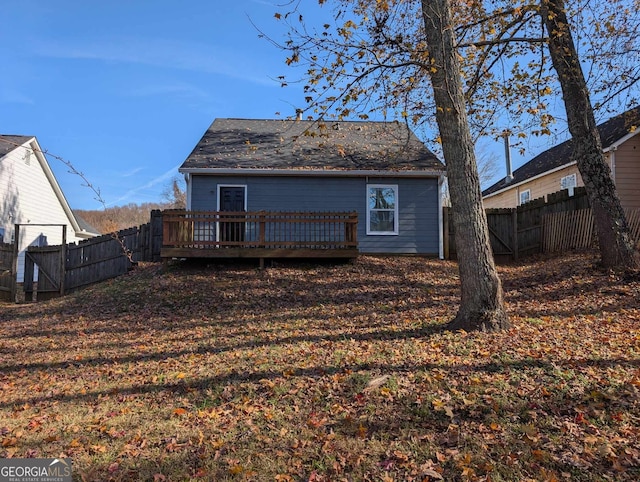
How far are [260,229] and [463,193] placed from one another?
271 inches

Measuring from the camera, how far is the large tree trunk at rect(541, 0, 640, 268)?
8234 mm

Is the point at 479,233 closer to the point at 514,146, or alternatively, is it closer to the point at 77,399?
the point at 514,146

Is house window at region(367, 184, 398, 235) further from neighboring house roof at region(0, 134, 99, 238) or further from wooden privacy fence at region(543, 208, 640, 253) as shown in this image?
neighboring house roof at region(0, 134, 99, 238)

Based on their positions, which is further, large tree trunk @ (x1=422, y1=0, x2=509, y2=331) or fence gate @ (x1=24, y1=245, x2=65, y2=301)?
fence gate @ (x1=24, y1=245, x2=65, y2=301)

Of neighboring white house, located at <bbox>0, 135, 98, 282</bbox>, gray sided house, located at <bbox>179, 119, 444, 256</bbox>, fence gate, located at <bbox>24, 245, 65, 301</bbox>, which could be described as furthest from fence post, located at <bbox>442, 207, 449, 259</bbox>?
neighboring white house, located at <bbox>0, 135, 98, 282</bbox>

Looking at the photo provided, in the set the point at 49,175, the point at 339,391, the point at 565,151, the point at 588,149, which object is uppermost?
the point at 565,151

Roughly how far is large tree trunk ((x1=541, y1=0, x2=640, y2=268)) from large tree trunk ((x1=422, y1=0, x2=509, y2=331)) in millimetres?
3626

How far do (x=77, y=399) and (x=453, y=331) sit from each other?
15.9ft

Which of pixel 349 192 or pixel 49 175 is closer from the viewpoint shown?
pixel 349 192

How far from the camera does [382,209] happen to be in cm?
1362

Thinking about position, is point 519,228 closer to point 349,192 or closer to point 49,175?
point 349,192

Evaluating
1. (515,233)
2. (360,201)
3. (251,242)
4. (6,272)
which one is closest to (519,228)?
(515,233)

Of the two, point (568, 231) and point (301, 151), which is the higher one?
point (301, 151)

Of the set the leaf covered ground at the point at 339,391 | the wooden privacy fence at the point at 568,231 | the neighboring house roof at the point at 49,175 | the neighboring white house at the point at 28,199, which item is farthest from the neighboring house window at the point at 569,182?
the neighboring house roof at the point at 49,175
